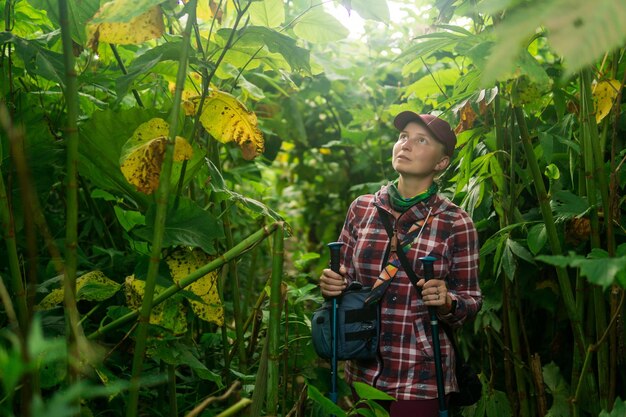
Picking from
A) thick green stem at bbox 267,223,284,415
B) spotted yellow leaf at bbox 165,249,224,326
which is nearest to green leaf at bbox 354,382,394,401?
thick green stem at bbox 267,223,284,415

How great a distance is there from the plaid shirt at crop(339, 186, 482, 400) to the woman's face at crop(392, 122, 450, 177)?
108 millimetres

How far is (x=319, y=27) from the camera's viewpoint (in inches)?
68.2

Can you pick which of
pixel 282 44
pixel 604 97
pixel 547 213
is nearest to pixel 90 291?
pixel 282 44

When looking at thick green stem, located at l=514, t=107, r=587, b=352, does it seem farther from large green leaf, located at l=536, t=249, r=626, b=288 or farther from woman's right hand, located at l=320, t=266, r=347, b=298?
large green leaf, located at l=536, t=249, r=626, b=288

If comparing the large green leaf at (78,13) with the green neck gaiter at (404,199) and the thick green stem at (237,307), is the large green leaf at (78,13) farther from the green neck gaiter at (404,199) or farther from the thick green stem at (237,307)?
the green neck gaiter at (404,199)

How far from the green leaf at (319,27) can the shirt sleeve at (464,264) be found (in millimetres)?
697

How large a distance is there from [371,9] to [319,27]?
12.7 inches

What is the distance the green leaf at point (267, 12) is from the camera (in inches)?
Result: 68.6

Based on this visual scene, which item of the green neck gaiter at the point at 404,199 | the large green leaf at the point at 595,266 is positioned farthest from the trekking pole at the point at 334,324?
the large green leaf at the point at 595,266

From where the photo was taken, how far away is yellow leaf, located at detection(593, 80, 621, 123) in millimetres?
1857

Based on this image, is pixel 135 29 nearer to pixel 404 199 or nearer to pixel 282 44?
pixel 282 44

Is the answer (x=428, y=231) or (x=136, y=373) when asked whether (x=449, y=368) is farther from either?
(x=136, y=373)

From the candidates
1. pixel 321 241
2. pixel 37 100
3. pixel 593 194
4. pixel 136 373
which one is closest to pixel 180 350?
pixel 136 373

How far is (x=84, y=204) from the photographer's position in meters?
2.67
